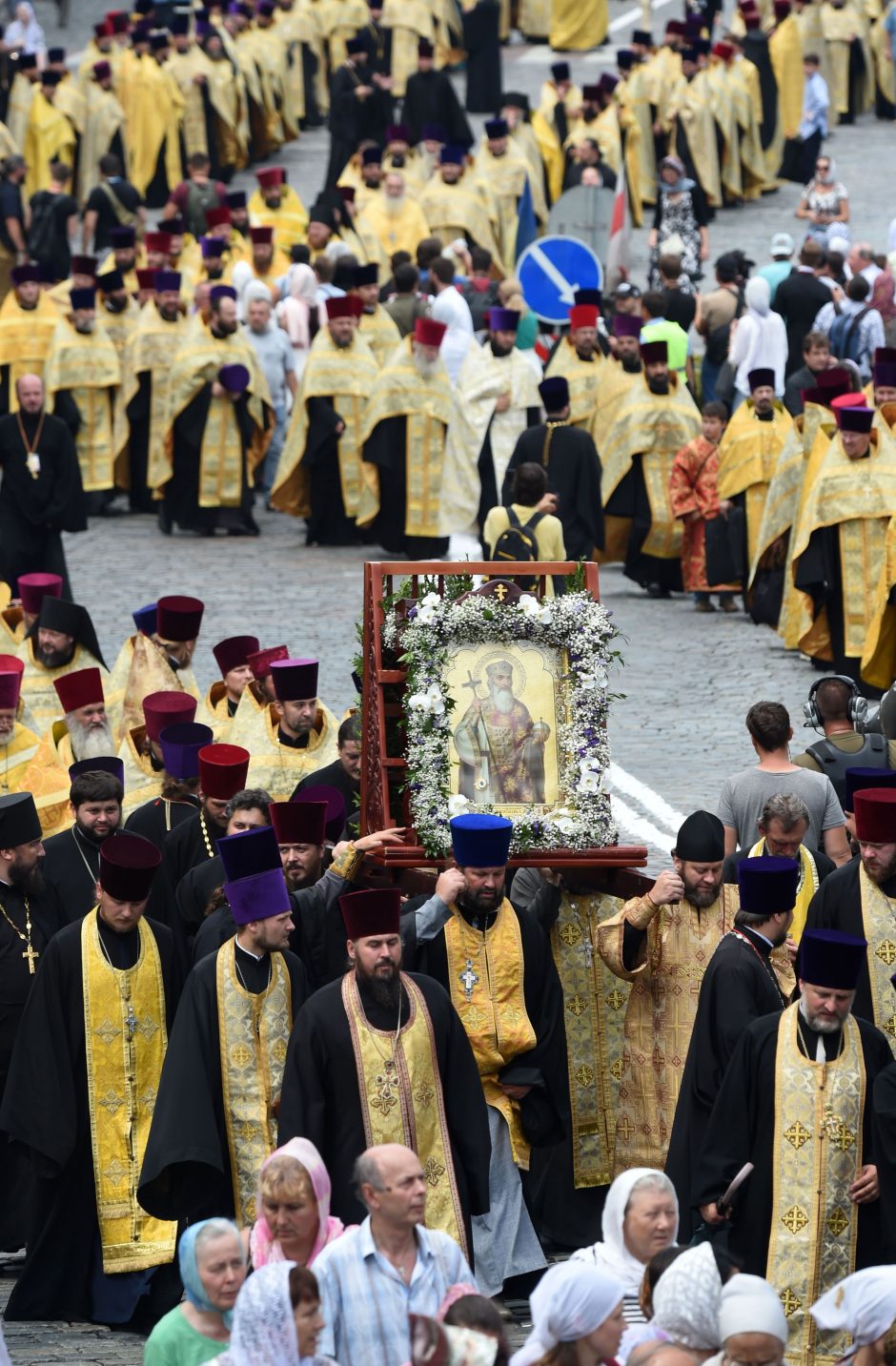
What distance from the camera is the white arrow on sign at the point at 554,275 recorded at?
22.6 m

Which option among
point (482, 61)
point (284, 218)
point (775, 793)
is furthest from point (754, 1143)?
point (482, 61)

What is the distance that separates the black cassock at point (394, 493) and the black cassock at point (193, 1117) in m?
11.8

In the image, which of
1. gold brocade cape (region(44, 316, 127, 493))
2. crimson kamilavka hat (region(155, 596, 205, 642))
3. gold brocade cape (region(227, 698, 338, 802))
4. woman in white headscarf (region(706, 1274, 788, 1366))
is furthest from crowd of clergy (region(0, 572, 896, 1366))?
gold brocade cape (region(44, 316, 127, 493))

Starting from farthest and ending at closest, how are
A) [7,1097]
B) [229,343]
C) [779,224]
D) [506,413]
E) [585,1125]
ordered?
1. [779,224]
2. [229,343]
3. [506,413]
4. [585,1125]
5. [7,1097]

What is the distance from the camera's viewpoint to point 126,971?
10312mm

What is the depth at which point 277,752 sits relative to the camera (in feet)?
41.6

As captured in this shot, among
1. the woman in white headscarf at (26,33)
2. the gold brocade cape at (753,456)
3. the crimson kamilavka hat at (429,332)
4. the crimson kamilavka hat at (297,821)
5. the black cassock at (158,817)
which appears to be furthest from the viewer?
the woman in white headscarf at (26,33)

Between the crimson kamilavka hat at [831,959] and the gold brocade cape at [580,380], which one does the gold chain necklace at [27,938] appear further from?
the gold brocade cape at [580,380]

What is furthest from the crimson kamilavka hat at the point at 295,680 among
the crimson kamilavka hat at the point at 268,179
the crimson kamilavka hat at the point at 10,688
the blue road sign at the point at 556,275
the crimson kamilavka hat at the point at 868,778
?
the crimson kamilavka hat at the point at 268,179

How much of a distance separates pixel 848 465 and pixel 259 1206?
32.4ft

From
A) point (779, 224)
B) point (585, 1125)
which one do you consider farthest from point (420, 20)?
point (585, 1125)

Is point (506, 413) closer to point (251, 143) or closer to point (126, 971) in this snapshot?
point (126, 971)

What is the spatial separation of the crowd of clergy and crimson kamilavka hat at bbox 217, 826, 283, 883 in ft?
0.04

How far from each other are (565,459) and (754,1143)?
10.3 m
